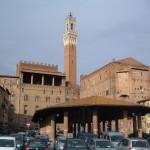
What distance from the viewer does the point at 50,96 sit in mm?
101625

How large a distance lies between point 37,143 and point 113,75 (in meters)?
71.8

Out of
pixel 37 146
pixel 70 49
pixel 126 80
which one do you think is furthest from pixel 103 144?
pixel 70 49

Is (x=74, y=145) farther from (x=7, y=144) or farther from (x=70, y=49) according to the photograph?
(x=70, y=49)

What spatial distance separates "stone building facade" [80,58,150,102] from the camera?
94.1 m

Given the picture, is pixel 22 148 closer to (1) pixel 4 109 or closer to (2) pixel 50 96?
(1) pixel 4 109

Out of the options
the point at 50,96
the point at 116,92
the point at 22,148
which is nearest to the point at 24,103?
the point at 50,96

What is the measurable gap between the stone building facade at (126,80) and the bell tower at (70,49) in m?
15.7

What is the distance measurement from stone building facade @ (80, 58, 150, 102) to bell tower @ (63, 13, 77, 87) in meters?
15.7

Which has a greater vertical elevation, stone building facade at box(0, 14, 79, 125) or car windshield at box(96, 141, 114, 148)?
stone building facade at box(0, 14, 79, 125)

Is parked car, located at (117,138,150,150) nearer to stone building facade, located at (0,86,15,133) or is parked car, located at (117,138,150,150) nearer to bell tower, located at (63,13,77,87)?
stone building facade, located at (0,86,15,133)

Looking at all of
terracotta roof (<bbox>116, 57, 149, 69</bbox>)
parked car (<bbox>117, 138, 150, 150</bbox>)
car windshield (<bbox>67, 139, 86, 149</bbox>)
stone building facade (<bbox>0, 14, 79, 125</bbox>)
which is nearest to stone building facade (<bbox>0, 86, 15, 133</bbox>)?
stone building facade (<bbox>0, 14, 79, 125</bbox>)

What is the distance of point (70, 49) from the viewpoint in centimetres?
12300

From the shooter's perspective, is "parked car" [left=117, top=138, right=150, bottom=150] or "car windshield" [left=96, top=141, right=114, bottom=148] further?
"car windshield" [left=96, top=141, right=114, bottom=148]

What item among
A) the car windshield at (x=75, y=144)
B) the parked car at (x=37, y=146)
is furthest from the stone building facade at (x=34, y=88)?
the car windshield at (x=75, y=144)
